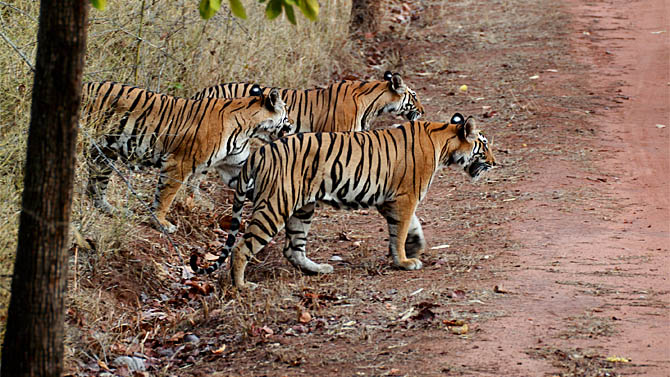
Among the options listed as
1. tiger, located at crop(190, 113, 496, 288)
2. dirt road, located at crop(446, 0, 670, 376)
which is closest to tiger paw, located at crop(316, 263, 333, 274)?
tiger, located at crop(190, 113, 496, 288)

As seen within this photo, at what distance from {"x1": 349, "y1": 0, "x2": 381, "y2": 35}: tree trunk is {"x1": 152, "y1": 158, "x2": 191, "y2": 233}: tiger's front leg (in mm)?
7758

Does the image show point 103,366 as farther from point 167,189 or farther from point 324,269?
point 167,189

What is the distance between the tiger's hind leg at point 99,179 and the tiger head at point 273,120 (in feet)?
4.30

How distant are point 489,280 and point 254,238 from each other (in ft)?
5.63

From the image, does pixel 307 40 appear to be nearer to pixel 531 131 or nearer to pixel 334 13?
pixel 334 13

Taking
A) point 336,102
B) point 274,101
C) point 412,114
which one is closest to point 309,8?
point 274,101

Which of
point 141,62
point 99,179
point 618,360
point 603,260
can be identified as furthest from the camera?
point 141,62

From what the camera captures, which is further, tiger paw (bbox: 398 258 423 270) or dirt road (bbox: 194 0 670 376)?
tiger paw (bbox: 398 258 423 270)

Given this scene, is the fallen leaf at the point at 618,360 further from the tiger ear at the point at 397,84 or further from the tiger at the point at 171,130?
the tiger ear at the point at 397,84

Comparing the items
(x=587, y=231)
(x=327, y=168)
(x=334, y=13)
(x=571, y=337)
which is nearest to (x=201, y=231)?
(x=327, y=168)

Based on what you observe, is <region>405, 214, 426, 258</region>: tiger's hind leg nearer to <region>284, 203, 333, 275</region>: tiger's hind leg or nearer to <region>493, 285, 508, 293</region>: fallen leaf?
<region>284, 203, 333, 275</region>: tiger's hind leg

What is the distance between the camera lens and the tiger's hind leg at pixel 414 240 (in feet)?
24.0

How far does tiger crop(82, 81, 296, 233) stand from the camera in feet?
26.0

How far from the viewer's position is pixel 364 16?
15227 mm
